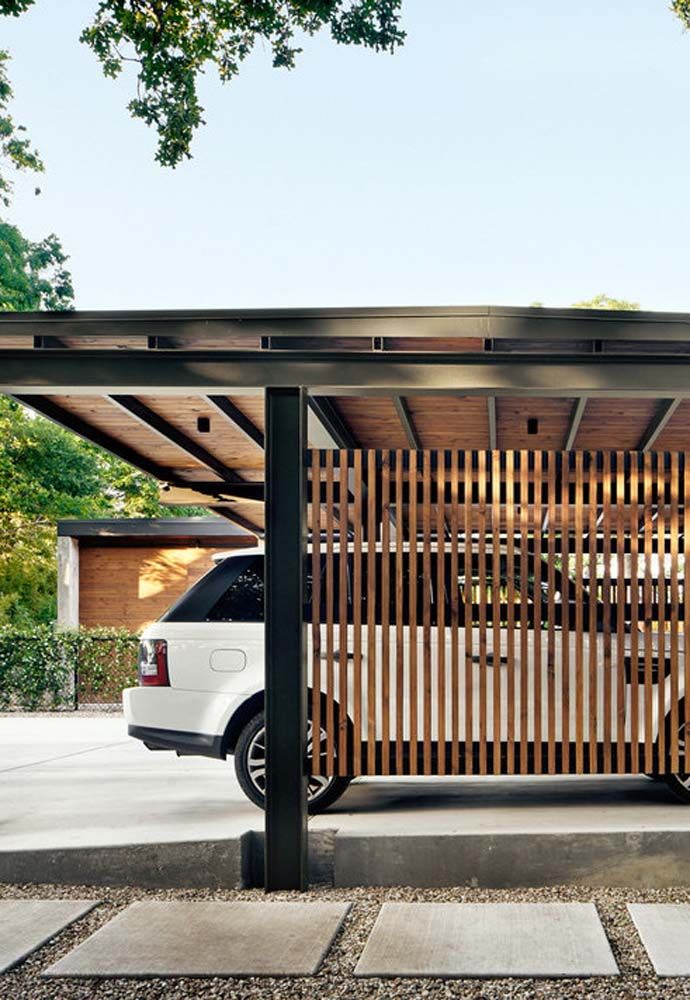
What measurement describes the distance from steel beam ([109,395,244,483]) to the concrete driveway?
8.56 ft

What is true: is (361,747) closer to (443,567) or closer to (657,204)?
(443,567)

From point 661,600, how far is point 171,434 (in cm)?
428

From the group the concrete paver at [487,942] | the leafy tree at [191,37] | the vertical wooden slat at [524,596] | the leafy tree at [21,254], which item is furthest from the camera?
the leafy tree at [21,254]

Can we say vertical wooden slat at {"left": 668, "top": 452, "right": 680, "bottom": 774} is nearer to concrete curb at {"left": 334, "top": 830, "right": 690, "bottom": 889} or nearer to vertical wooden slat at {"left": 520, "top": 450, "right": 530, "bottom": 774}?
concrete curb at {"left": 334, "top": 830, "right": 690, "bottom": 889}

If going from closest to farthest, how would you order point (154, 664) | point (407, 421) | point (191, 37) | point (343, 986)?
point (343, 986), point (154, 664), point (407, 421), point (191, 37)

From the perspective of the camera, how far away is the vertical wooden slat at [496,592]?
673 centimetres

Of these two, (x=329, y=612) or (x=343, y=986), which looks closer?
(x=343, y=986)

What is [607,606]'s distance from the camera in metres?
6.86

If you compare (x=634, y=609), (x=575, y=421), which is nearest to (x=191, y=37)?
(x=575, y=421)

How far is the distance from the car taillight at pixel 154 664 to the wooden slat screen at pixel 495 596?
5.04ft

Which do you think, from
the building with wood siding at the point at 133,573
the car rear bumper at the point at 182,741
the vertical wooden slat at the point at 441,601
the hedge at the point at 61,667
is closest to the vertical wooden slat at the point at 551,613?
the vertical wooden slat at the point at 441,601

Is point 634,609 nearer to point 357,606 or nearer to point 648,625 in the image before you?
point 648,625

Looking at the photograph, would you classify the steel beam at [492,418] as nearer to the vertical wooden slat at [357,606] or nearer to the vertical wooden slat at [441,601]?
the vertical wooden slat at [441,601]

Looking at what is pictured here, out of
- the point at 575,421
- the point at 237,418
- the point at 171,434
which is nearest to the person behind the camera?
the point at 575,421
